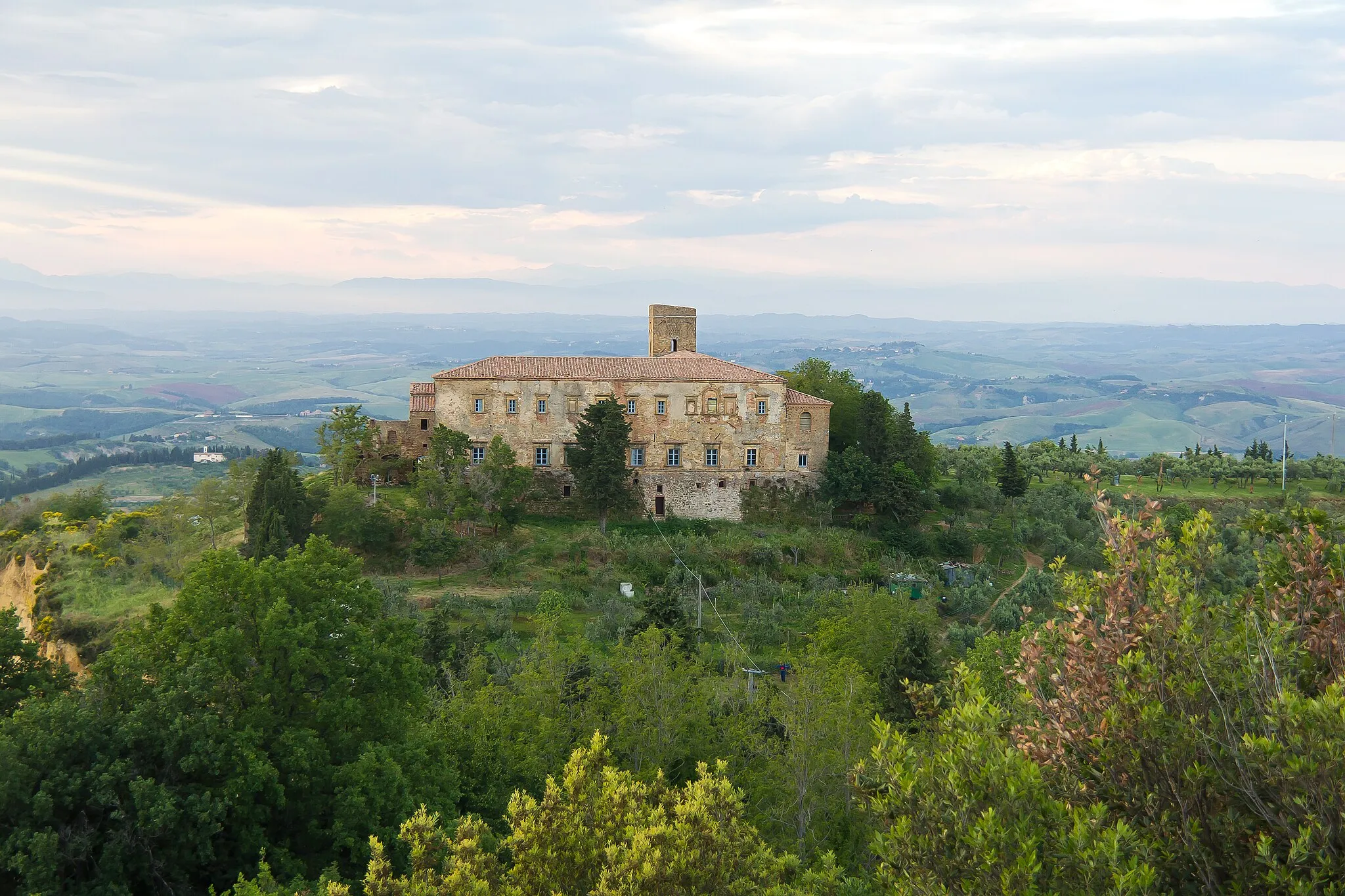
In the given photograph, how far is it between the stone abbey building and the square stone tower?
7.96 meters

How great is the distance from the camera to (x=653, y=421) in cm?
4928

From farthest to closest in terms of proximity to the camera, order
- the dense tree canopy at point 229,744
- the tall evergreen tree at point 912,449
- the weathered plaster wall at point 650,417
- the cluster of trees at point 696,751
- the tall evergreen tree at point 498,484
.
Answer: the tall evergreen tree at point 912,449 < the weathered plaster wall at point 650,417 < the tall evergreen tree at point 498,484 < the dense tree canopy at point 229,744 < the cluster of trees at point 696,751

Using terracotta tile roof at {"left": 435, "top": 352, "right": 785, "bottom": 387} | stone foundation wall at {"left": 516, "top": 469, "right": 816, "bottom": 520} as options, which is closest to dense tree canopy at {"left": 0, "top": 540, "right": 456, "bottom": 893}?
stone foundation wall at {"left": 516, "top": 469, "right": 816, "bottom": 520}

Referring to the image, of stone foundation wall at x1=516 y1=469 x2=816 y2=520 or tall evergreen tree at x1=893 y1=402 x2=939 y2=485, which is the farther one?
tall evergreen tree at x1=893 y1=402 x2=939 y2=485

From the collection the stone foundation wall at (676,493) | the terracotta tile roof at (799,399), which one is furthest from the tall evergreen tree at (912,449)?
the stone foundation wall at (676,493)

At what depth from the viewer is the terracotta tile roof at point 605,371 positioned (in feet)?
160

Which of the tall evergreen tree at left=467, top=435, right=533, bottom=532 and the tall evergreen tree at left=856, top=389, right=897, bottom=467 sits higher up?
the tall evergreen tree at left=856, top=389, right=897, bottom=467

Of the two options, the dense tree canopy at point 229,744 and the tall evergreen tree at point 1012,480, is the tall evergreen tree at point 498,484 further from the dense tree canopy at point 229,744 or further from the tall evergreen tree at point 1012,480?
the tall evergreen tree at point 1012,480

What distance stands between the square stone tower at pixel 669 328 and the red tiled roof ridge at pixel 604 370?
6.32 meters

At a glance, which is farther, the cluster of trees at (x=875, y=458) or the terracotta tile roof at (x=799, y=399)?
the terracotta tile roof at (x=799, y=399)

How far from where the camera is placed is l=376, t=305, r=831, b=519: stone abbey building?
160 ft

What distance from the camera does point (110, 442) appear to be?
16650 centimetres

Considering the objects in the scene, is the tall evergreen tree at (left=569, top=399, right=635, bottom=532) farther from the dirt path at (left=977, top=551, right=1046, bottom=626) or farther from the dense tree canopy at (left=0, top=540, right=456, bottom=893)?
the dense tree canopy at (left=0, top=540, right=456, bottom=893)

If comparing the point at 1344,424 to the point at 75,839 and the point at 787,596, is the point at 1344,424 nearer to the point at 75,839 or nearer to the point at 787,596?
the point at 787,596
